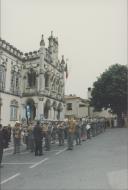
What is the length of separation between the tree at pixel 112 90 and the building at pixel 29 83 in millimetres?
10143

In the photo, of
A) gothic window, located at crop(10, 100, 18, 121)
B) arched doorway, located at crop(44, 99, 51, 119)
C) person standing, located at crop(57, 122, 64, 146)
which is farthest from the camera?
arched doorway, located at crop(44, 99, 51, 119)

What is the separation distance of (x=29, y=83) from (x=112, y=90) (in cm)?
1819

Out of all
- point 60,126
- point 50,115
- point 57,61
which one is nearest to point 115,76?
point 57,61

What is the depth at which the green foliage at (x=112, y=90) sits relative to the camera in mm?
58750

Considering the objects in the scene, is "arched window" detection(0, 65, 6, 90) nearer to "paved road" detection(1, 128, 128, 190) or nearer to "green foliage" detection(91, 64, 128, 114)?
"paved road" detection(1, 128, 128, 190)

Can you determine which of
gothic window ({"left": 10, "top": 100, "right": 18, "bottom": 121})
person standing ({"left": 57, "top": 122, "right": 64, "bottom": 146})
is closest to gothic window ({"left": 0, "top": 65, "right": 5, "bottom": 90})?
gothic window ({"left": 10, "top": 100, "right": 18, "bottom": 121})

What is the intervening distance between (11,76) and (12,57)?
2.27m

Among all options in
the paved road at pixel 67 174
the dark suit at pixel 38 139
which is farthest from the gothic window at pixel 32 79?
the paved road at pixel 67 174

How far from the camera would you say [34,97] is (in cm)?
4478

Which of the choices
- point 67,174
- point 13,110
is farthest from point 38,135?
point 13,110

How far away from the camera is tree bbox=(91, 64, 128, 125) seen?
58750 mm

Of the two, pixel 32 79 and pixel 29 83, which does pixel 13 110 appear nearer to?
pixel 29 83

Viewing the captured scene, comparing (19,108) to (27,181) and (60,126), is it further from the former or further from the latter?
(27,181)

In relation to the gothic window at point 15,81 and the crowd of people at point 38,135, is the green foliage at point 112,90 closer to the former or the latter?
the gothic window at point 15,81
